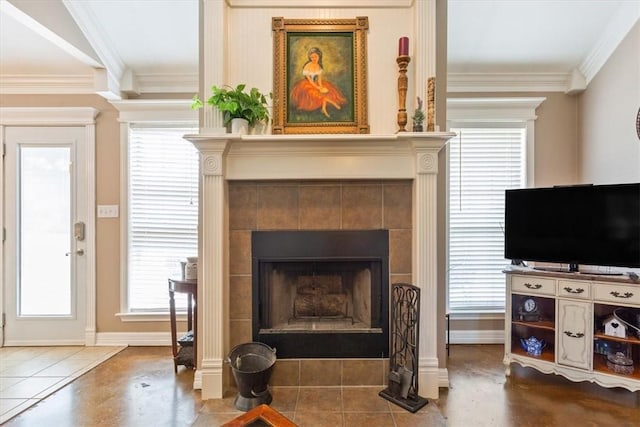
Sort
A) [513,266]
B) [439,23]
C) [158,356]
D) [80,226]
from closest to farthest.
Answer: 1. [439,23]
2. [513,266]
3. [158,356]
4. [80,226]

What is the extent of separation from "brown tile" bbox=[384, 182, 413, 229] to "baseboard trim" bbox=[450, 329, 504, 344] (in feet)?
4.87

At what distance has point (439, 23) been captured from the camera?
2363 mm

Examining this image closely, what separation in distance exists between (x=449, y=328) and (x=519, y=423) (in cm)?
118

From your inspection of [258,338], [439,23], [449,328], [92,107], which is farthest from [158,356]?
[439,23]

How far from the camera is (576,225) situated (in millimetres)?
2393

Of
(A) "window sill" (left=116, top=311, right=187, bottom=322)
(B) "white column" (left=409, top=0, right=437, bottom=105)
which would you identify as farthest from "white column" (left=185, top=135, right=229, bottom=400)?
(B) "white column" (left=409, top=0, right=437, bottom=105)

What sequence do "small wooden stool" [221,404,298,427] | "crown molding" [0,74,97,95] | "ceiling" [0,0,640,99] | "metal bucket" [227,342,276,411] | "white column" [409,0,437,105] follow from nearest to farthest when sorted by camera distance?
"small wooden stool" [221,404,298,427] < "metal bucket" [227,342,276,411] < "white column" [409,0,437,105] < "ceiling" [0,0,640,99] < "crown molding" [0,74,97,95]

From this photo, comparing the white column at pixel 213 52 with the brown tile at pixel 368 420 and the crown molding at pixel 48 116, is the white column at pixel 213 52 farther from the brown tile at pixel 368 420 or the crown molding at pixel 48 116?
the brown tile at pixel 368 420

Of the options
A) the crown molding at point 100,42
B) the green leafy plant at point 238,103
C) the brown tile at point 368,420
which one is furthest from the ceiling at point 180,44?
the brown tile at point 368,420

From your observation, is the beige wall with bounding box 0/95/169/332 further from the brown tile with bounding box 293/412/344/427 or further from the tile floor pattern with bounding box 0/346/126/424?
the brown tile with bounding box 293/412/344/427

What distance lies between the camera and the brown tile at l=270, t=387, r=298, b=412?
6.78 feet

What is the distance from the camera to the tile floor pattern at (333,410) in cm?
192

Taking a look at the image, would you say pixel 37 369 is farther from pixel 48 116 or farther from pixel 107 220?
pixel 48 116

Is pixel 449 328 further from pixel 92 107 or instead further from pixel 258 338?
pixel 92 107
